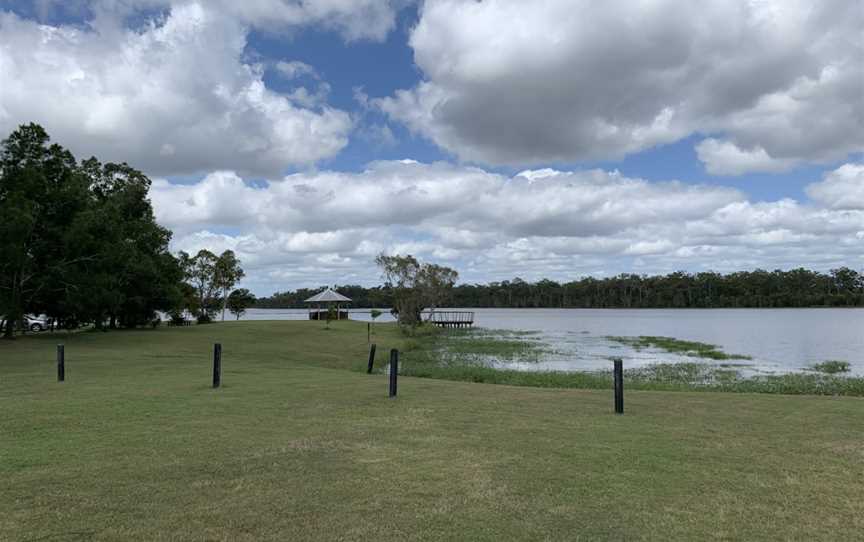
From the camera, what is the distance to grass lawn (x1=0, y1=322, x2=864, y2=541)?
5.18 m

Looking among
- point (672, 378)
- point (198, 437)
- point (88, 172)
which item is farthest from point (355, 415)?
point (88, 172)

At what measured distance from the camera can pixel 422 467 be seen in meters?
6.90

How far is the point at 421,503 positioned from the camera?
18.7ft

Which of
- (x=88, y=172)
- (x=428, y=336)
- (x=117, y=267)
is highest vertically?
(x=88, y=172)

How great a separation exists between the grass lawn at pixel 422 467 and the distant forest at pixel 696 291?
116945mm

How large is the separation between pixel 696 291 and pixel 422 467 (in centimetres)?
16971

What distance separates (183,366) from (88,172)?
2519 centimetres

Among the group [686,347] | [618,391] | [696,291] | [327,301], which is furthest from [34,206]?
[696,291]

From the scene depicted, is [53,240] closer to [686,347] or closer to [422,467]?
[422,467]

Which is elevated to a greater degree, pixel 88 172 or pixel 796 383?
pixel 88 172

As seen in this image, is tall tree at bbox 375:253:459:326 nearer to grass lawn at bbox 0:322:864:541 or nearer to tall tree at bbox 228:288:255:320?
tall tree at bbox 228:288:255:320

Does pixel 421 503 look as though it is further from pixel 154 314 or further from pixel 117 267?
pixel 154 314

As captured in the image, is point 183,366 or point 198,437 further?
point 183,366

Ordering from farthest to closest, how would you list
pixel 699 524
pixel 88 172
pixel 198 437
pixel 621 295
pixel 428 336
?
pixel 621 295 < pixel 428 336 < pixel 88 172 < pixel 198 437 < pixel 699 524
